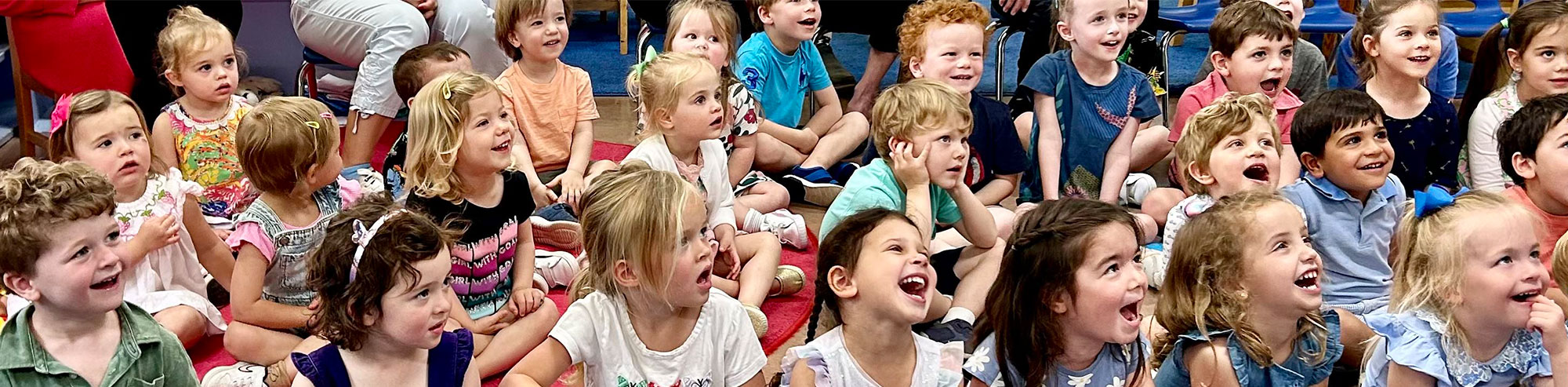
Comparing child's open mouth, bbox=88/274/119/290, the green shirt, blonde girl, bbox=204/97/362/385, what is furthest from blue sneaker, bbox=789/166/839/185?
child's open mouth, bbox=88/274/119/290

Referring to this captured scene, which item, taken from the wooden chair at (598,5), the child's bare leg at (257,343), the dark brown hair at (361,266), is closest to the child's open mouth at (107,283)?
the dark brown hair at (361,266)

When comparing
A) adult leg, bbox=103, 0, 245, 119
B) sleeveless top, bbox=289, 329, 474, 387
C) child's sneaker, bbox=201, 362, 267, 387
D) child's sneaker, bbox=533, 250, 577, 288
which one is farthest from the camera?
adult leg, bbox=103, 0, 245, 119

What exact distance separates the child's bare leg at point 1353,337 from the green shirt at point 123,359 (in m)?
2.07

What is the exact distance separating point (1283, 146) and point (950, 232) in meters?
1.00

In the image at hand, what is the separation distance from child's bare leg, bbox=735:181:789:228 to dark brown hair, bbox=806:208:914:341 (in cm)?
124

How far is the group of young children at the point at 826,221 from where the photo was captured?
2225 millimetres

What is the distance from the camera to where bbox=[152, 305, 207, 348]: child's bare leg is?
291cm

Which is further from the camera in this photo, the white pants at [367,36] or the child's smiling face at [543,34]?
the white pants at [367,36]

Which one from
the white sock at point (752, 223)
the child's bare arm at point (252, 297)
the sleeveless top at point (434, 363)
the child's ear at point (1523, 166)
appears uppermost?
the child's ear at point (1523, 166)

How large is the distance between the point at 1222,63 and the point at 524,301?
1978 mm

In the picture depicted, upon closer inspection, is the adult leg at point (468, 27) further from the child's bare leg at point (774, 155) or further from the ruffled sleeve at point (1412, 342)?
the ruffled sleeve at point (1412, 342)

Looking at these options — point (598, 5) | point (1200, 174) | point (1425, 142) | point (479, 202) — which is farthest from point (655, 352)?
point (598, 5)

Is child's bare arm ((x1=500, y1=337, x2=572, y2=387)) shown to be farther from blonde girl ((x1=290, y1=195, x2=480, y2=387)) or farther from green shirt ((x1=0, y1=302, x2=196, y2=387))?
green shirt ((x1=0, y1=302, x2=196, y2=387))

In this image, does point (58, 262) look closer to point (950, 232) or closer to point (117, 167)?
point (117, 167)
